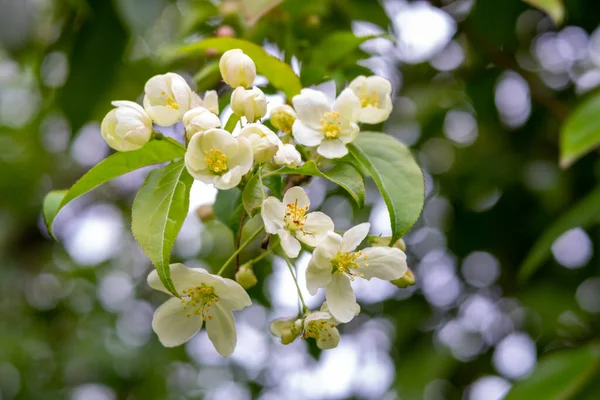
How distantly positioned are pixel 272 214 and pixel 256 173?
62mm

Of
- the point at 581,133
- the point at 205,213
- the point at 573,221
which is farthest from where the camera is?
the point at 573,221

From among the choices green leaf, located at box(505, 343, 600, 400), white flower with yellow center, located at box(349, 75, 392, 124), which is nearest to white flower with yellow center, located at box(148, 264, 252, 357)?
white flower with yellow center, located at box(349, 75, 392, 124)

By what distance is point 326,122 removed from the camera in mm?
790

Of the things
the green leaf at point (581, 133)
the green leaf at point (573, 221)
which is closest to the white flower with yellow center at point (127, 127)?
the green leaf at point (581, 133)

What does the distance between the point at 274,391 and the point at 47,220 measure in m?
2.22

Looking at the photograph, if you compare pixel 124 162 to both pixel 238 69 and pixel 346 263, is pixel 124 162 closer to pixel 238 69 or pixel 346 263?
pixel 238 69

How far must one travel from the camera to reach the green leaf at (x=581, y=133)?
1109mm

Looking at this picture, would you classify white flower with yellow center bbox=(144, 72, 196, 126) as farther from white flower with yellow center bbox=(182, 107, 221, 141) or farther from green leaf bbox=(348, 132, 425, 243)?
green leaf bbox=(348, 132, 425, 243)

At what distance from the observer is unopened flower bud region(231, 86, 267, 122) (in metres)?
0.77

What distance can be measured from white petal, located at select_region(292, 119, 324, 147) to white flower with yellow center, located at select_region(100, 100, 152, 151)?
0.19m

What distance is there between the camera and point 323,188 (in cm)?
194

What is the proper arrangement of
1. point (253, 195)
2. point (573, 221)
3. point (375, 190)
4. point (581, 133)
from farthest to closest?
point (375, 190), point (573, 221), point (581, 133), point (253, 195)

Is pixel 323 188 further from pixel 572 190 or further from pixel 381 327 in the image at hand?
pixel 572 190

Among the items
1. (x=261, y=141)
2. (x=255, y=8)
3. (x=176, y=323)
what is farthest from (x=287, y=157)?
(x=255, y=8)
